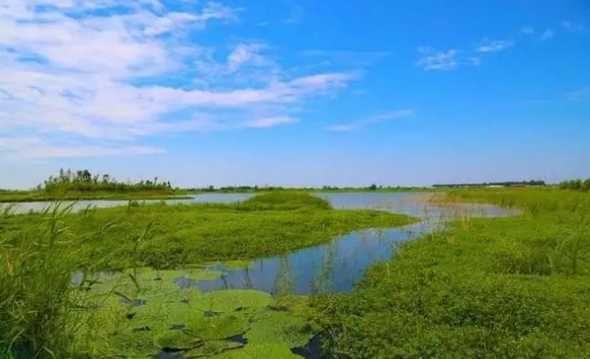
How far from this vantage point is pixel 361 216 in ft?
57.6

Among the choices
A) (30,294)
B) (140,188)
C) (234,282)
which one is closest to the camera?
(30,294)

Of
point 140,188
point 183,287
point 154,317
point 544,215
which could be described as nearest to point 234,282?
point 183,287

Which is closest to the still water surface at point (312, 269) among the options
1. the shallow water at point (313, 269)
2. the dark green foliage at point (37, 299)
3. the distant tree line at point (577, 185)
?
the shallow water at point (313, 269)

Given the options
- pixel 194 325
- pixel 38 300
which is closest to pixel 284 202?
pixel 194 325

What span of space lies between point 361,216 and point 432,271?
10.4 m

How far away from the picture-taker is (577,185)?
2372 centimetres

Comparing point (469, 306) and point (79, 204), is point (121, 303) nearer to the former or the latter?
point (469, 306)

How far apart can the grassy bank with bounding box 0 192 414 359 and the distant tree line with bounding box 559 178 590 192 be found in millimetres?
18885

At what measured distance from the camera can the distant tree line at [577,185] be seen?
73.6 feet

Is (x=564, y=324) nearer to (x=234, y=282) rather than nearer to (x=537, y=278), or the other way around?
(x=537, y=278)

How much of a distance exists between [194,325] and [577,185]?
82.0 ft

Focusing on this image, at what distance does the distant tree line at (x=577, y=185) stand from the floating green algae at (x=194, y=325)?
70.7 ft

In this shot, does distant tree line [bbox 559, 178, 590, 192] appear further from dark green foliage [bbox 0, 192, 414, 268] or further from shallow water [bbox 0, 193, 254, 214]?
shallow water [bbox 0, 193, 254, 214]

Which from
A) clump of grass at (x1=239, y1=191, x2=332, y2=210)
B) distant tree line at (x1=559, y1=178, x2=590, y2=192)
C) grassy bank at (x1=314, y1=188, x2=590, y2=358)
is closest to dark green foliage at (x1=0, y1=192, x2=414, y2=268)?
grassy bank at (x1=314, y1=188, x2=590, y2=358)
